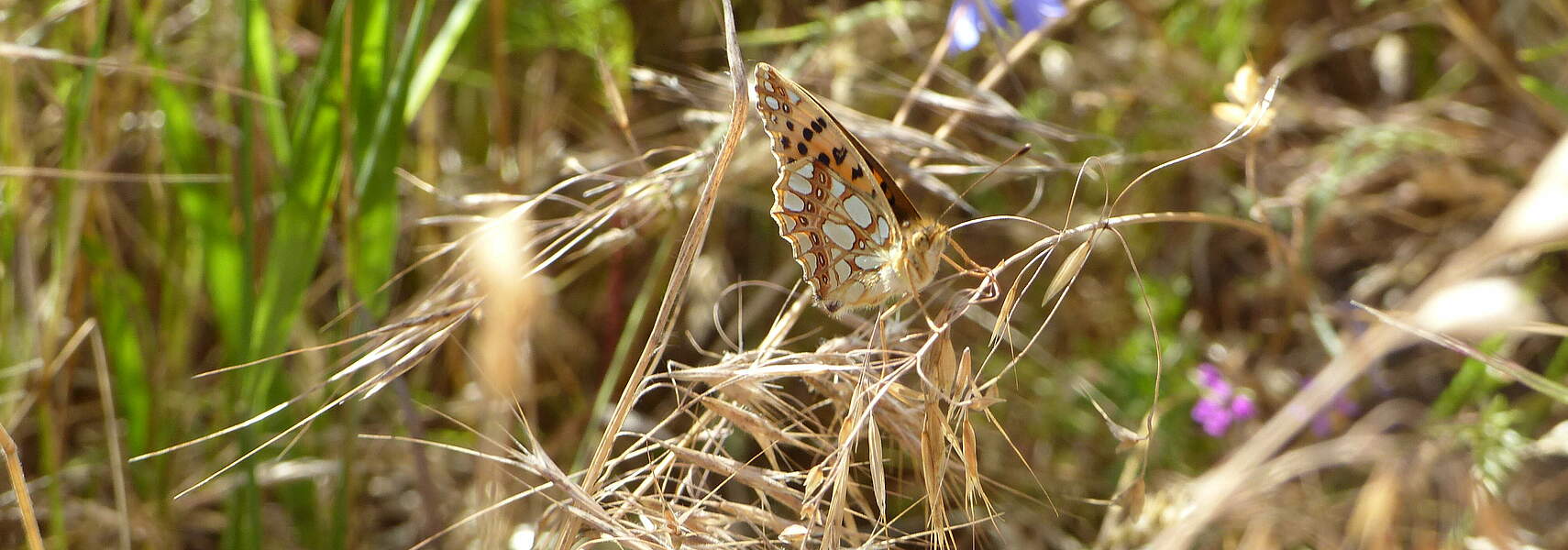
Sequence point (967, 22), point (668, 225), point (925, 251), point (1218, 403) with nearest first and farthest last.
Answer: point (925, 251), point (668, 225), point (967, 22), point (1218, 403)

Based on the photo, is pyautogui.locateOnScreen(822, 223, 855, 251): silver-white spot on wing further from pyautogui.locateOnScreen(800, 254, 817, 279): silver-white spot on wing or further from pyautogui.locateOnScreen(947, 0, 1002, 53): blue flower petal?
pyautogui.locateOnScreen(947, 0, 1002, 53): blue flower petal

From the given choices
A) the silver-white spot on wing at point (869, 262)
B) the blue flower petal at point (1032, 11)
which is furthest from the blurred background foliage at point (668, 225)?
the silver-white spot on wing at point (869, 262)

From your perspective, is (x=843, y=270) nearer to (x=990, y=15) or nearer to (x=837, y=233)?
(x=837, y=233)

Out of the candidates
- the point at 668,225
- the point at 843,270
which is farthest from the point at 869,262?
the point at 668,225

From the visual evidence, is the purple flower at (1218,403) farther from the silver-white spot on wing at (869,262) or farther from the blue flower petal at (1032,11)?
the silver-white spot on wing at (869,262)

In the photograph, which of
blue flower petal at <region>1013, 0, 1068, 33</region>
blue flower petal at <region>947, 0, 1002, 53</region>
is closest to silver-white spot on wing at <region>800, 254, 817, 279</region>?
blue flower petal at <region>947, 0, 1002, 53</region>

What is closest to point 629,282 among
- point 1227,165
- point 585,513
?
point 1227,165
